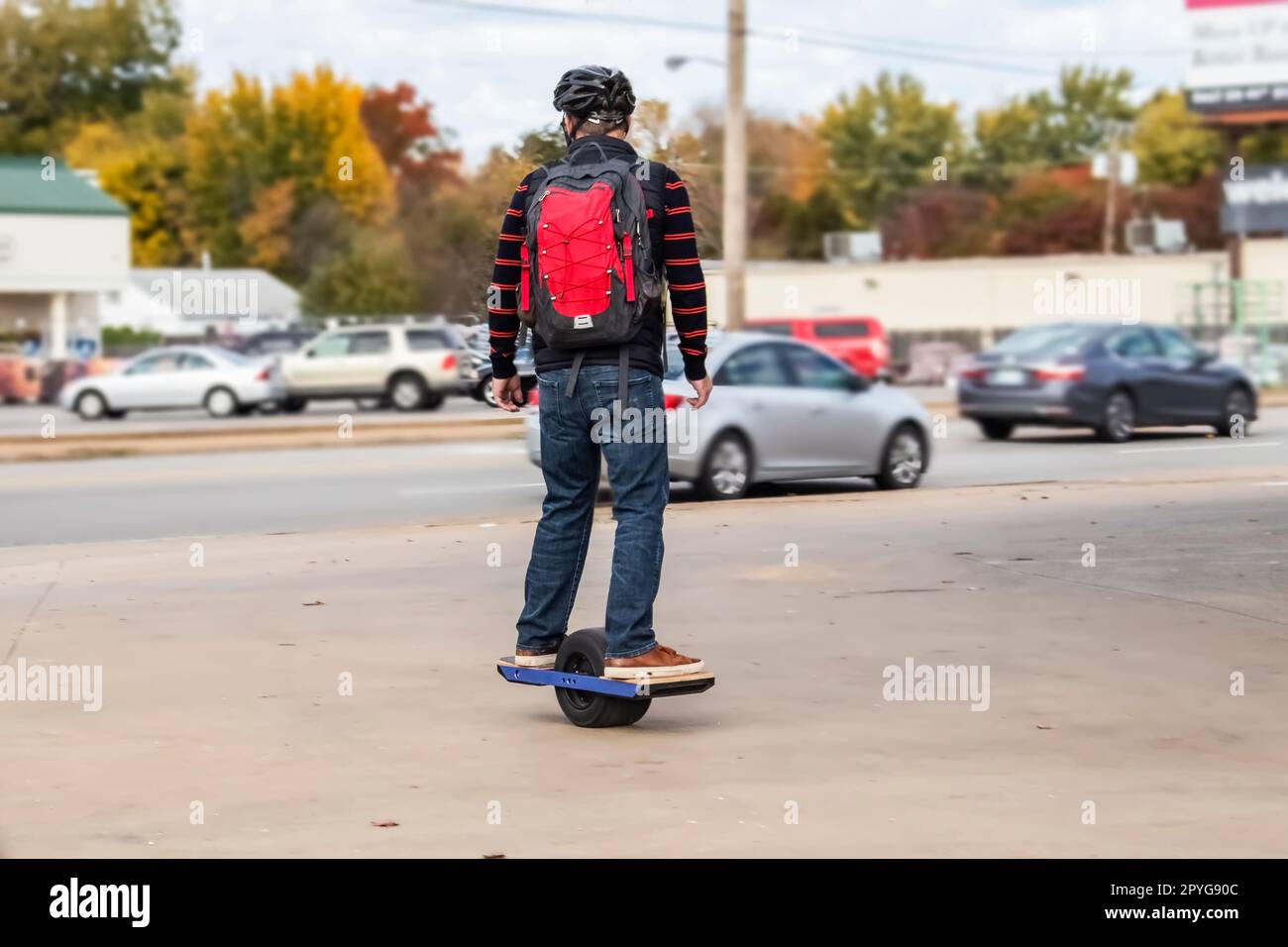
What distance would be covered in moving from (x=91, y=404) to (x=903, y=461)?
2405 centimetres

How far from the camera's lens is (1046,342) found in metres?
24.7

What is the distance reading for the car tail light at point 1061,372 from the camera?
24.0 m

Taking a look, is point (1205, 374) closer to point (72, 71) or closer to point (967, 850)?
point (967, 850)

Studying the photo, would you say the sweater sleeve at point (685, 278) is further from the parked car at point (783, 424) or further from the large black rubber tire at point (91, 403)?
the large black rubber tire at point (91, 403)

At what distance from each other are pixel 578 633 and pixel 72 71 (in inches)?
4869

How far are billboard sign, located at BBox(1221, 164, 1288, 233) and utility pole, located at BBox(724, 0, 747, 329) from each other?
30940 millimetres

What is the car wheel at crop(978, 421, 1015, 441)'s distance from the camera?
1002 inches

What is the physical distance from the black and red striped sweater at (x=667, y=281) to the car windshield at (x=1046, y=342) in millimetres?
17940

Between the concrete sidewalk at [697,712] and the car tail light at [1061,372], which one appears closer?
the concrete sidewalk at [697,712]

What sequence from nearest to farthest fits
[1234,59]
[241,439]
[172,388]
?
[241,439] < [172,388] < [1234,59]

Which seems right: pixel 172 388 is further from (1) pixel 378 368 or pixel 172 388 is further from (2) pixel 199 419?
(1) pixel 378 368

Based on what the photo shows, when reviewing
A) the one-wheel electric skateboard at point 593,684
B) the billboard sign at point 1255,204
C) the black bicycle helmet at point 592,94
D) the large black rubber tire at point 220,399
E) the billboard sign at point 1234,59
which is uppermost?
the billboard sign at point 1234,59

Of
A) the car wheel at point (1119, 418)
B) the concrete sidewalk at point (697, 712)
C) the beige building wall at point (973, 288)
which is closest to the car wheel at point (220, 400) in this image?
the car wheel at point (1119, 418)

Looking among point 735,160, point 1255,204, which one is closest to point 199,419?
point 735,160
